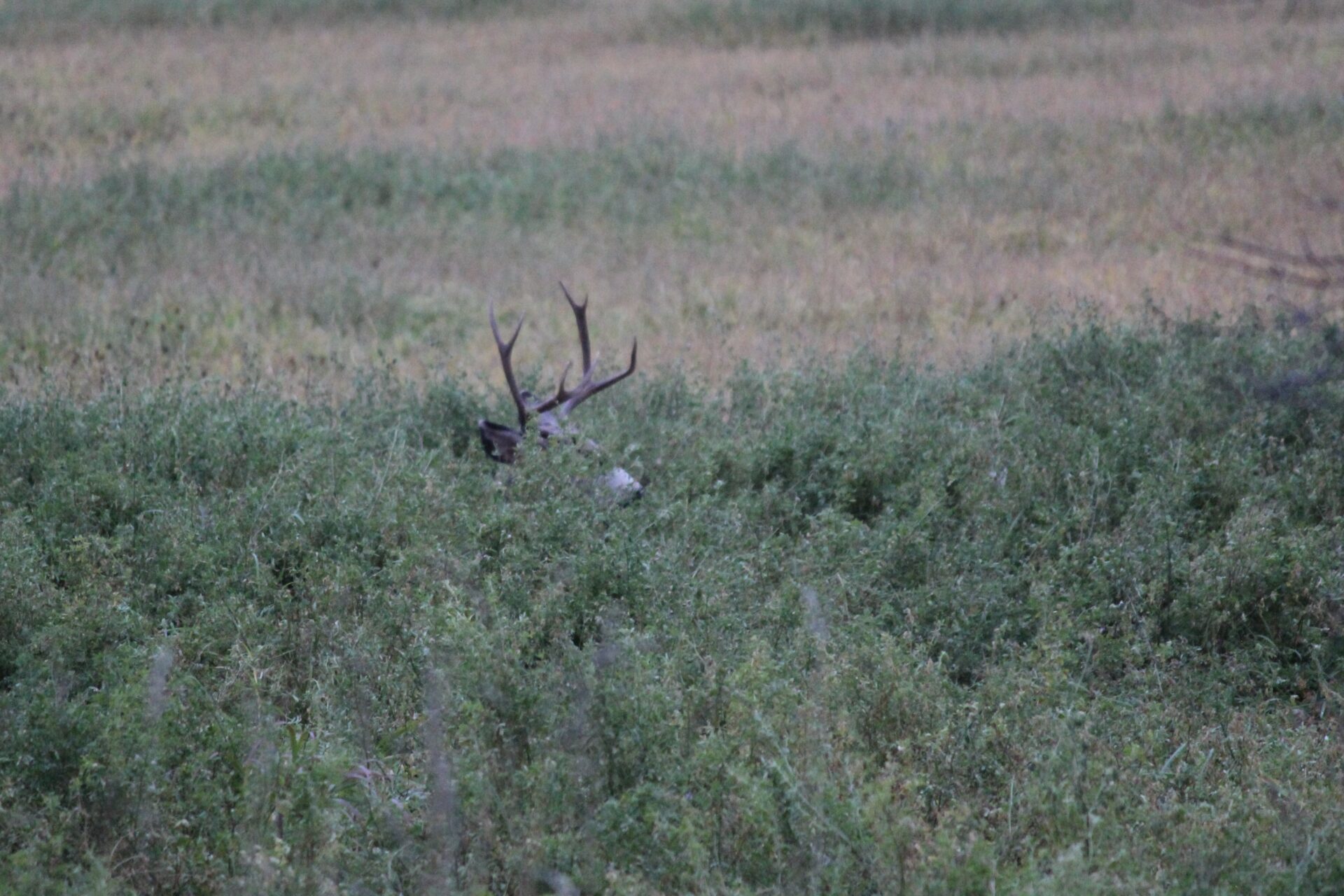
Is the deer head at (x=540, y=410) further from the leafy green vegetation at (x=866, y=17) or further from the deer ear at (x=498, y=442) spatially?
the leafy green vegetation at (x=866, y=17)

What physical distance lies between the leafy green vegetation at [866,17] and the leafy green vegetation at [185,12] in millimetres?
4819

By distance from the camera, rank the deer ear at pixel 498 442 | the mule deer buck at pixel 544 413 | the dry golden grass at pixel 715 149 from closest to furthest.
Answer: the mule deer buck at pixel 544 413, the deer ear at pixel 498 442, the dry golden grass at pixel 715 149

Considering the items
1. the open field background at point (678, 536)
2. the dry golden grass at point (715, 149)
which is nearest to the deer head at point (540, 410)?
the open field background at point (678, 536)

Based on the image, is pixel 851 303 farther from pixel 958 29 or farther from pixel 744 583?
pixel 958 29

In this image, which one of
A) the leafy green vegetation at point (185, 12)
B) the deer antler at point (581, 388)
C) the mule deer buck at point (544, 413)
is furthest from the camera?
the leafy green vegetation at point (185, 12)

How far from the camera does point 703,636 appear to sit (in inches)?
203

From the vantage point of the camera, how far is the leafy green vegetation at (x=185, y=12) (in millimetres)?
23203

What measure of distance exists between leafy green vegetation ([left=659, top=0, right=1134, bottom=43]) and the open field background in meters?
10.3

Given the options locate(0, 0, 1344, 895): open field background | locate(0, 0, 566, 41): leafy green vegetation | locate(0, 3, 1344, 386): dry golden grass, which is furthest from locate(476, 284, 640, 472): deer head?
locate(0, 0, 566, 41): leafy green vegetation

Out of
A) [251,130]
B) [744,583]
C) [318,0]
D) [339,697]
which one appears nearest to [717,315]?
[744,583]

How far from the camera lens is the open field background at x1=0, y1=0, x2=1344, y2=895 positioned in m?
3.90

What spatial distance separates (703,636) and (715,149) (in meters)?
12.2

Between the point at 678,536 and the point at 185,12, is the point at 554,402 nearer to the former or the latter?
the point at 678,536

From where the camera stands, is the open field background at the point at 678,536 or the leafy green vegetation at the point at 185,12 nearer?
the open field background at the point at 678,536
